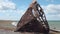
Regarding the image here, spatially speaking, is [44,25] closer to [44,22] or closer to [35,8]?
[44,22]

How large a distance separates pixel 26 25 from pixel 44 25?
8.21ft

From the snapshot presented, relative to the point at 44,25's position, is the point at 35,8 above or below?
above

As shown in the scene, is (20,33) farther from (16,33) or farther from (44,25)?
(44,25)

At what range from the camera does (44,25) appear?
1459 inches

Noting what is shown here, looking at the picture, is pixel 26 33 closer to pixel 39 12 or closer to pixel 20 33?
pixel 20 33

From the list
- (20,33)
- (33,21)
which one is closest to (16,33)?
(20,33)

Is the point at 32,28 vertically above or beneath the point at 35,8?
beneath

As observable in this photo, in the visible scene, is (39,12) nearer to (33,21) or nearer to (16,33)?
(33,21)

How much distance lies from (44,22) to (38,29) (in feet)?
4.16

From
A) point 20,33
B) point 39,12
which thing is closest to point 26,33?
point 20,33

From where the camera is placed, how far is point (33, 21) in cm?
3672

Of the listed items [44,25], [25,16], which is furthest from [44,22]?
[25,16]

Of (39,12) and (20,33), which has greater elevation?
(39,12)

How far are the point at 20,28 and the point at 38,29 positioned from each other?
2760 mm
